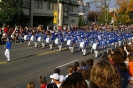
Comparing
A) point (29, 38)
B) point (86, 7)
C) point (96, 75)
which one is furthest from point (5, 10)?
point (86, 7)

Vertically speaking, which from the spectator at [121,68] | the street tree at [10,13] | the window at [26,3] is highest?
the window at [26,3]

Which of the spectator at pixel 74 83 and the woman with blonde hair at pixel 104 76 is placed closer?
the spectator at pixel 74 83

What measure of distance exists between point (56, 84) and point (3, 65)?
8.89 metres

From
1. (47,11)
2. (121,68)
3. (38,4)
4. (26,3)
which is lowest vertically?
(121,68)

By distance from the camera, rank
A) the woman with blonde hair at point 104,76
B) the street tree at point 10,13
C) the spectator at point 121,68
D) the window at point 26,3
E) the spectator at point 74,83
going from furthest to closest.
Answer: the window at point 26,3, the street tree at point 10,13, the spectator at point 121,68, the woman with blonde hair at point 104,76, the spectator at point 74,83

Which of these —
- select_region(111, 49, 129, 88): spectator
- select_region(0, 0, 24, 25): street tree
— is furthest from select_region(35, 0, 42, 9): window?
select_region(111, 49, 129, 88): spectator

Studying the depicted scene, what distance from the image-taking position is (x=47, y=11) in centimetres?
4606

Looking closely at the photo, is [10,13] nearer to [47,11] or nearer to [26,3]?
[26,3]

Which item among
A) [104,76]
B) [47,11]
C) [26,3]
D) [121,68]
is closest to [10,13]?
[26,3]

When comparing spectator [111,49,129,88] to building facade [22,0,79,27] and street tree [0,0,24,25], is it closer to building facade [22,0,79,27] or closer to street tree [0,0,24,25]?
street tree [0,0,24,25]

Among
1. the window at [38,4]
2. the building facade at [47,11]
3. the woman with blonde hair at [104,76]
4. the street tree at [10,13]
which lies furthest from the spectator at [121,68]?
the window at [38,4]

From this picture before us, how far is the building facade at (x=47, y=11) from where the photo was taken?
3914 cm

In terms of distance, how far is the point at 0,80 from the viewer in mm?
11039

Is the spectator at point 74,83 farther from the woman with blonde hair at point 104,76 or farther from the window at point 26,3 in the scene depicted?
the window at point 26,3
